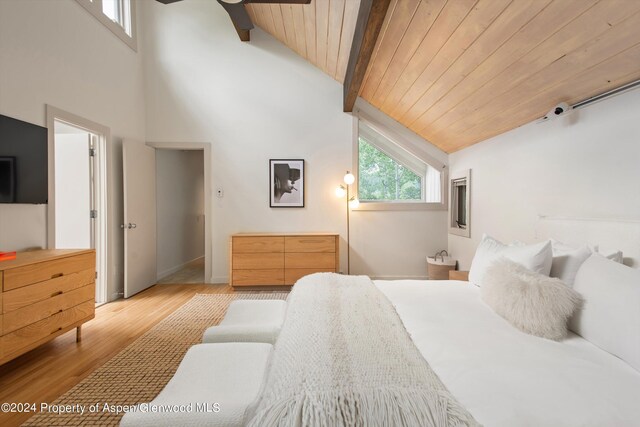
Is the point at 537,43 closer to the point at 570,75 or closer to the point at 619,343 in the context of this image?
the point at 570,75

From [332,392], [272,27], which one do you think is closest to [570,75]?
[332,392]

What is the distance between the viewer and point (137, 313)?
288cm

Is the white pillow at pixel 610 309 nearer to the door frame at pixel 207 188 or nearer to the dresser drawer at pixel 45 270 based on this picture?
the dresser drawer at pixel 45 270

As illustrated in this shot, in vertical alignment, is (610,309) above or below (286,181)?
below

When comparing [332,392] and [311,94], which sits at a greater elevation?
[311,94]

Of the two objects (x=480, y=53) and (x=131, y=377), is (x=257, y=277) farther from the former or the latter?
(x=480, y=53)

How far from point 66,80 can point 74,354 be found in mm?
2397

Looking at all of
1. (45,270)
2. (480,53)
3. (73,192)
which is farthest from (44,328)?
(480,53)

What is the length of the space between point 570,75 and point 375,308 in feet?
6.14

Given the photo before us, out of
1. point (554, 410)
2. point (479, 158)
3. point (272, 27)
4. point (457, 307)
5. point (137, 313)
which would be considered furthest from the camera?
point (272, 27)

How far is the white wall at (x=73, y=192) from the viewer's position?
10.3 ft

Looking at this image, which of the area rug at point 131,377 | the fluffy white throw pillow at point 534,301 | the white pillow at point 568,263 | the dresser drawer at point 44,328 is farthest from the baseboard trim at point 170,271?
the white pillow at point 568,263

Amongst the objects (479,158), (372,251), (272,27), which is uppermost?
(272,27)

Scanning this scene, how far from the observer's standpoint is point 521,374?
93cm
